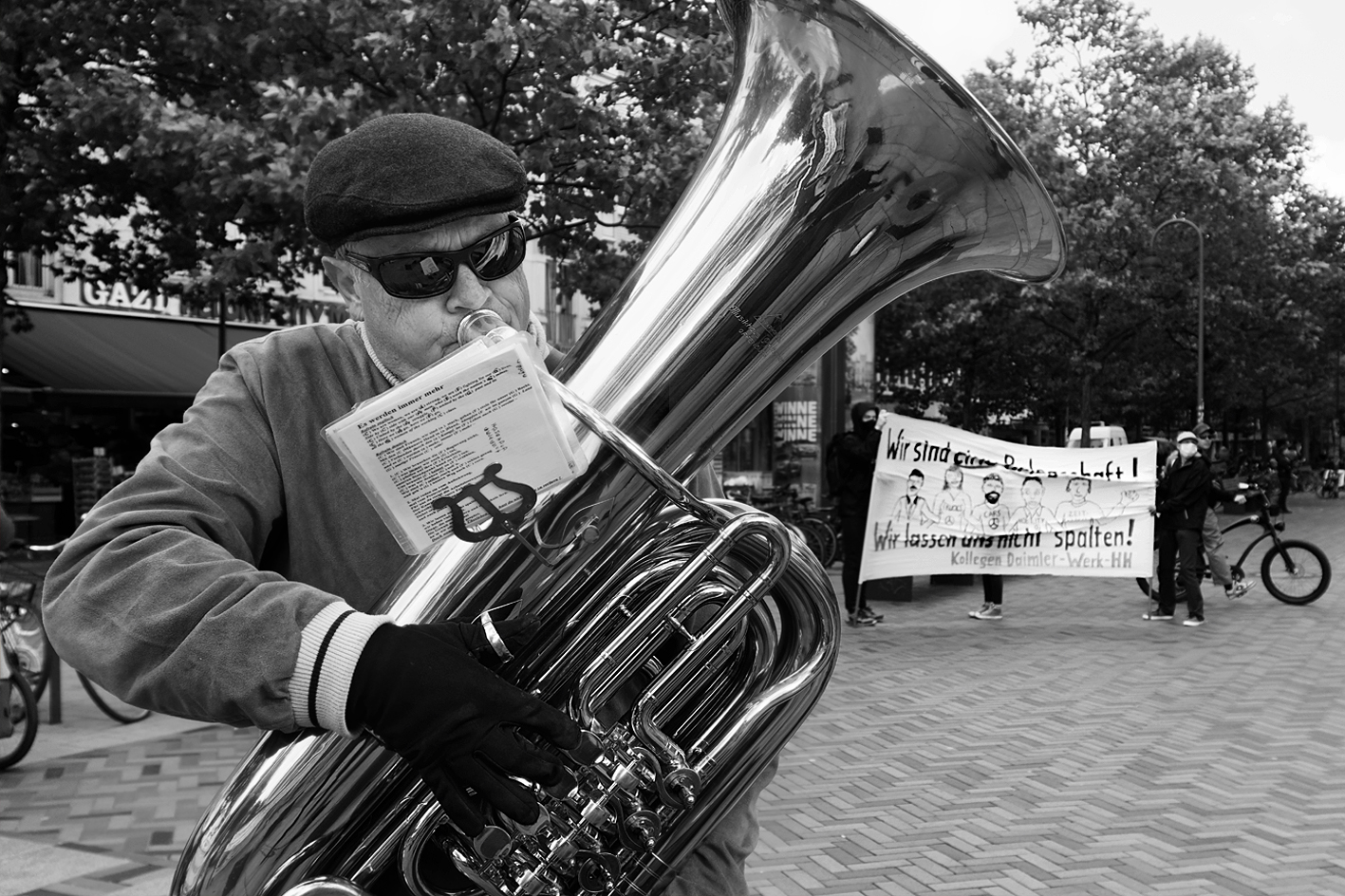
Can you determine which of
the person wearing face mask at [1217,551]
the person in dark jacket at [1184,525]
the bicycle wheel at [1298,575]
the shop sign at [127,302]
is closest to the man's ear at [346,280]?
the person in dark jacket at [1184,525]

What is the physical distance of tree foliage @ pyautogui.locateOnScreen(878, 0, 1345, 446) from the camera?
72.7ft

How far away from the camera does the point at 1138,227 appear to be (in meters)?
22.5

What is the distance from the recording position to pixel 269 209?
28.5ft

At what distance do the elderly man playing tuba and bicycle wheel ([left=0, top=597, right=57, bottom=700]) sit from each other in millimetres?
5917

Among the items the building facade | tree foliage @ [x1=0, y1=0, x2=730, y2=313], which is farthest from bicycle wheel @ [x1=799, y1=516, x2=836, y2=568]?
tree foliage @ [x1=0, y1=0, x2=730, y2=313]

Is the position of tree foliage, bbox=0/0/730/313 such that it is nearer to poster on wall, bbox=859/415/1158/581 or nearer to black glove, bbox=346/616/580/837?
poster on wall, bbox=859/415/1158/581

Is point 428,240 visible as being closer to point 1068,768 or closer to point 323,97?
point 1068,768

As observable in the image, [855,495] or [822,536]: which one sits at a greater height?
[855,495]

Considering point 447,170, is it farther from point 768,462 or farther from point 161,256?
point 768,462

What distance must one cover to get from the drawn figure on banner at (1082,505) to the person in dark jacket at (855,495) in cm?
163

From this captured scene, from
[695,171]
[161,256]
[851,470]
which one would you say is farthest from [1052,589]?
[695,171]

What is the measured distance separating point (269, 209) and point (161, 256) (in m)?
5.05

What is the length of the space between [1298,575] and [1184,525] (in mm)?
2117

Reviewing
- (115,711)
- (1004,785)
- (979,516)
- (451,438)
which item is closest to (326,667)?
Result: (451,438)
